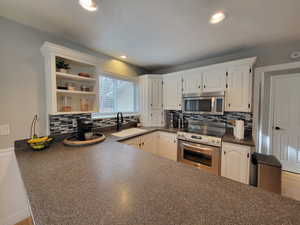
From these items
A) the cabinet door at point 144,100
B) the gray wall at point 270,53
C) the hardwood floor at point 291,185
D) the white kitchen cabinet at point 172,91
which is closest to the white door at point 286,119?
the hardwood floor at point 291,185

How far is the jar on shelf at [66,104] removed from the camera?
72.5 inches

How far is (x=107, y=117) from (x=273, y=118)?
3506 millimetres

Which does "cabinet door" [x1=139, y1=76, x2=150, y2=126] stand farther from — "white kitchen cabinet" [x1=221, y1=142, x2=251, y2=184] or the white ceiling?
"white kitchen cabinet" [x1=221, y1=142, x2=251, y2=184]

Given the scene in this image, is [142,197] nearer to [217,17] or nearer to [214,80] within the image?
[217,17]

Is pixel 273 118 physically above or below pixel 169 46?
below

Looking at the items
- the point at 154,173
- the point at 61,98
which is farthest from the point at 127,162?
the point at 61,98

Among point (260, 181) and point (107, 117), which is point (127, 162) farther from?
point (260, 181)

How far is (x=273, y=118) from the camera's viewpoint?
2.63 metres

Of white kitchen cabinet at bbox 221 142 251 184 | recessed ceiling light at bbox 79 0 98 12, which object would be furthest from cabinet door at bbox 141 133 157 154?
recessed ceiling light at bbox 79 0 98 12

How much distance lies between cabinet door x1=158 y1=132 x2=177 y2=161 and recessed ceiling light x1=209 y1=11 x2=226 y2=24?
1.95 m

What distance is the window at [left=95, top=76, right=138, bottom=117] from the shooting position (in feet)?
8.48

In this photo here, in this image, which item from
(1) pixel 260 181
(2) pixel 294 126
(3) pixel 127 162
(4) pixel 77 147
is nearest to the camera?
(3) pixel 127 162

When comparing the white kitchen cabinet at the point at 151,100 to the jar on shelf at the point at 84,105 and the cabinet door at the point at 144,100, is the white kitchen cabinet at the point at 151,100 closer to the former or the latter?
the cabinet door at the point at 144,100

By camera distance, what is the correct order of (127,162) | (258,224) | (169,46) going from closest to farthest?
(258,224)
(127,162)
(169,46)
